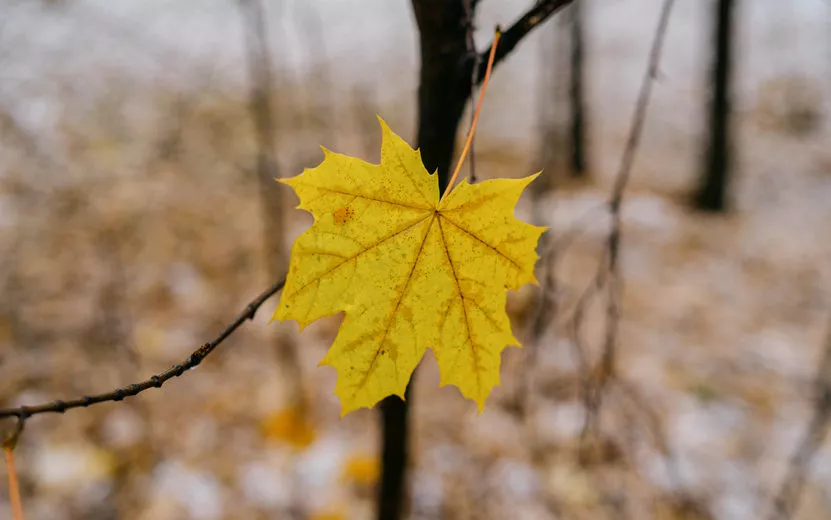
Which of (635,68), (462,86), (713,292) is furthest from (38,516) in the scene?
(635,68)

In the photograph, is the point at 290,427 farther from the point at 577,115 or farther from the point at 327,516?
the point at 577,115

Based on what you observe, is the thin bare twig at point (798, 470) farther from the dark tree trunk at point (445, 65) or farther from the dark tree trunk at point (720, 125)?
the dark tree trunk at point (720, 125)

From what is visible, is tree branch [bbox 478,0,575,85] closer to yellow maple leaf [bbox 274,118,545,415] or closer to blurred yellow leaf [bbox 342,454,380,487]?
yellow maple leaf [bbox 274,118,545,415]

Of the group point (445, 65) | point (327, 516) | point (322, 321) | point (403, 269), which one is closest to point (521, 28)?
point (445, 65)

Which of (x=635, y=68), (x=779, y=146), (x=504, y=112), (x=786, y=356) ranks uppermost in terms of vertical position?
(x=635, y=68)

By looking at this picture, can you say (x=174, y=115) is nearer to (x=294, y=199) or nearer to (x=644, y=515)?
(x=294, y=199)

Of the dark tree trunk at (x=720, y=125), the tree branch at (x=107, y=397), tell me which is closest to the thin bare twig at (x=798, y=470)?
the tree branch at (x=107, y=397)
